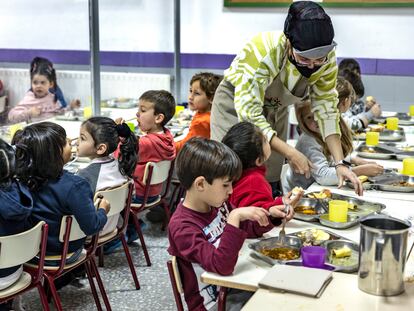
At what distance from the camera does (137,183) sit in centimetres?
411

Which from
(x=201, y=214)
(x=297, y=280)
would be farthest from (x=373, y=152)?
(x=297, y=280)

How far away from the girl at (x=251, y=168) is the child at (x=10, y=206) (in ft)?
3.04

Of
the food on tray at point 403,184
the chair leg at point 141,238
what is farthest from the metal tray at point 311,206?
the chair leg at point 141,238

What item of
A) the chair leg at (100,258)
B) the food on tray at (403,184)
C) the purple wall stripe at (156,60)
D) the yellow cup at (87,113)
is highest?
the purple wall stripe at (156,60)

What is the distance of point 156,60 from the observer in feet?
22.1

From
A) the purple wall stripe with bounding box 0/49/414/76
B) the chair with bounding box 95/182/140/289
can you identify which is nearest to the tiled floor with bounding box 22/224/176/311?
the chair with bounding box 95/182/140/289

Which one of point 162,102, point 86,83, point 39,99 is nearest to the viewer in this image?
point 162,102

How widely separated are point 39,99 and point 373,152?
288cm

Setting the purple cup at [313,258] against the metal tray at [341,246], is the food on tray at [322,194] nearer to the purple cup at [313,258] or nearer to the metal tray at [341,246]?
the metal tray at [341,246]

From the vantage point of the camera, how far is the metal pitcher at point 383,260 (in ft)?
5.93

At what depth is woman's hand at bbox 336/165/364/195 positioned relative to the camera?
295 cm

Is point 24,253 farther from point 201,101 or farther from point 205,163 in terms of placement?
point 201,101

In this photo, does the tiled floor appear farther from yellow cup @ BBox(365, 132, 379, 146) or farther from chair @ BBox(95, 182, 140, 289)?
yellow cup @ BBox(365, 132, 379, 146)

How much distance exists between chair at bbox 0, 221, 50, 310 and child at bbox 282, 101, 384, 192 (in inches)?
57.4
